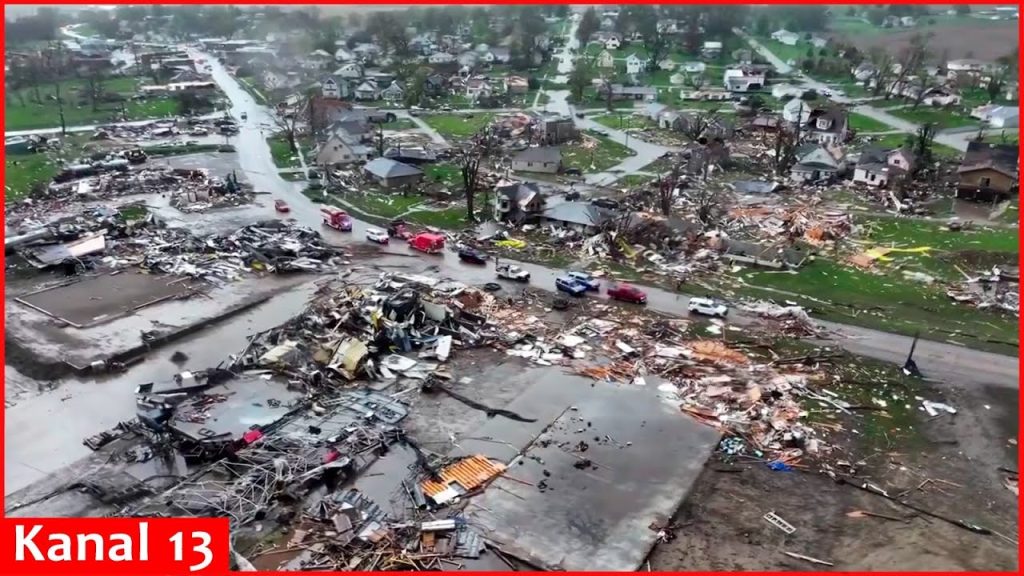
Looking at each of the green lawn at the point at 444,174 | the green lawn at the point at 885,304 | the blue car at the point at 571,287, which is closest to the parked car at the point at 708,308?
the green lawn at the point at 885,304

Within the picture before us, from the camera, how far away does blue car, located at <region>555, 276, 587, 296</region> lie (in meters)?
33.2

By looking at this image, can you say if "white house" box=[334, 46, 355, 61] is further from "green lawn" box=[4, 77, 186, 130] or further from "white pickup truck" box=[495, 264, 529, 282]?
"white pickup truck" box=[495, 264, 529, 282]

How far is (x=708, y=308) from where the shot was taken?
3125 centimetres

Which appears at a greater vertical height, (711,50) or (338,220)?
(711,50)

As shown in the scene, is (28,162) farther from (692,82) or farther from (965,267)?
(692,82)

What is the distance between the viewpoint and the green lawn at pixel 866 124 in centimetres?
7100

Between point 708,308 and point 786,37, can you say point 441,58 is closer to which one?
point 786,37

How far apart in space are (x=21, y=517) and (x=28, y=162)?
45831mm

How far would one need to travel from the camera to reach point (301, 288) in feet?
112

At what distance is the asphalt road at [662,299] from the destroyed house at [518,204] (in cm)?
584

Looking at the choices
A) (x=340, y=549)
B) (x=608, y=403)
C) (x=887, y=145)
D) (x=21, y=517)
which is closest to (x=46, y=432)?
(x=21, y=517)

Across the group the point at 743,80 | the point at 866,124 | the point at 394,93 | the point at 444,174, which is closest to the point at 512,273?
the point at 444,174

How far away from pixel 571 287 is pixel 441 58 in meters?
81.3

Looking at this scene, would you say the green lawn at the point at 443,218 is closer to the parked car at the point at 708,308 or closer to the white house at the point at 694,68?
the parked car at the point at 708,308
